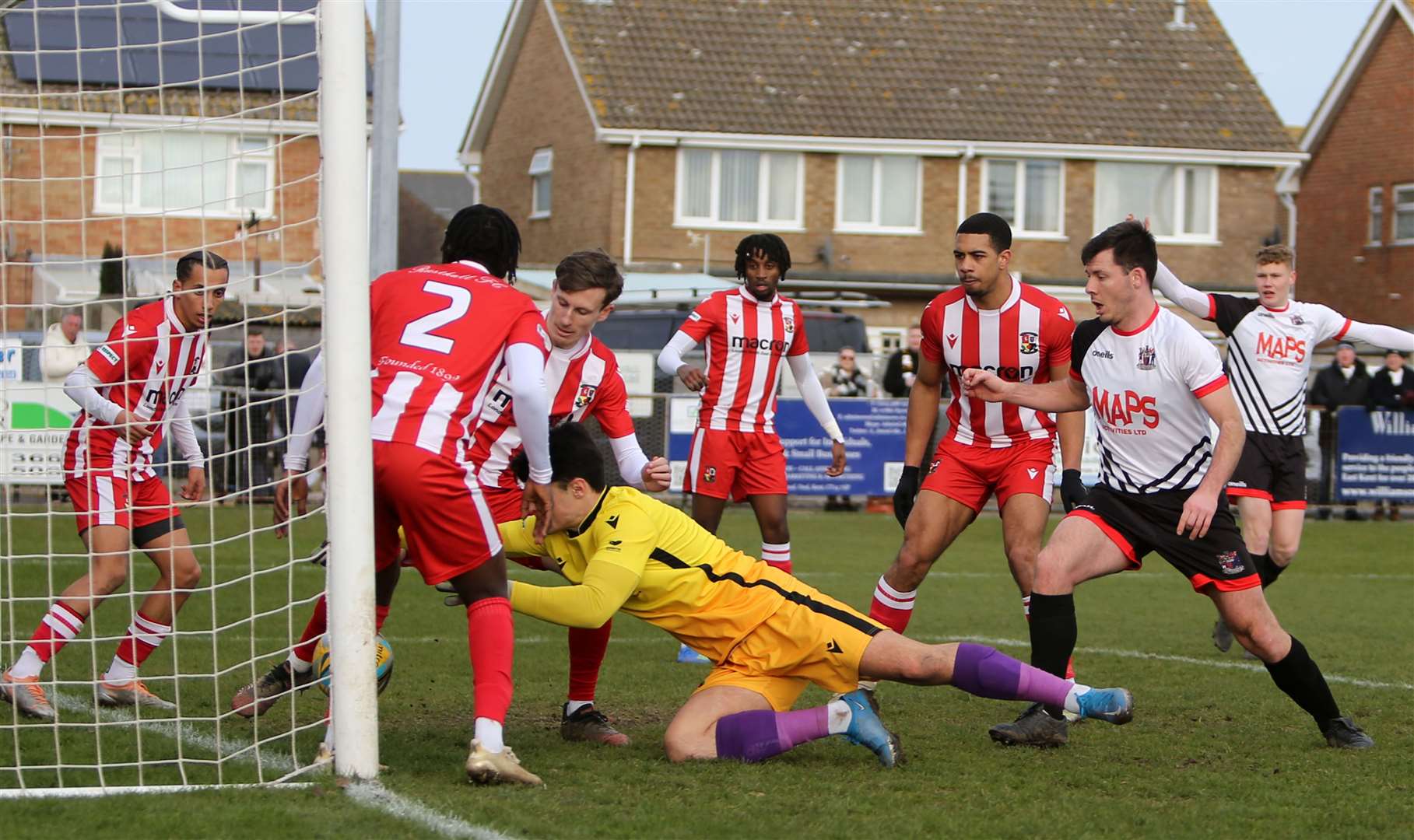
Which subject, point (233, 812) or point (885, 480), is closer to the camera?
point (233, 812)

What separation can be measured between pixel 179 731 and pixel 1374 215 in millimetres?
35036

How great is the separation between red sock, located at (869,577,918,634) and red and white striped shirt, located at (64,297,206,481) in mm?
3266

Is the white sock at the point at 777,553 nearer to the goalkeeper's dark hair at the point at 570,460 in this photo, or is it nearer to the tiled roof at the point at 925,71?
the goalkeeper's dark hair at the point at 570,460

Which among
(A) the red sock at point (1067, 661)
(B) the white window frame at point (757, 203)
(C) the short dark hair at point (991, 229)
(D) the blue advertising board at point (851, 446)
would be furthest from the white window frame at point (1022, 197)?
(C) the short dark hair at point (991, 229)

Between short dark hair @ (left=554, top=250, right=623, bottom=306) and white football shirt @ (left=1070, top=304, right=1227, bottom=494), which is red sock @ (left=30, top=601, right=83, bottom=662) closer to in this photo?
short dark hair @ (left=554, top=250, right=623, bottom=306)

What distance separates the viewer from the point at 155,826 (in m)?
4.79

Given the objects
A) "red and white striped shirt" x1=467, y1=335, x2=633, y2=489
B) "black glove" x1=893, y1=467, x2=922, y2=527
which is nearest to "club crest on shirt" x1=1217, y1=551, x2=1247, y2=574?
"black glove" x1=893, y1=467, x2=922, y2=527

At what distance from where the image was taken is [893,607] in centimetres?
763

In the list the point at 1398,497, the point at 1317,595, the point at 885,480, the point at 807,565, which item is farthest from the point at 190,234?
the point at 1398,497

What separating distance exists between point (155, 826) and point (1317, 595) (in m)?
10.0

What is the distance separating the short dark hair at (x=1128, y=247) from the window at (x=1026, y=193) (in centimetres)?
2745

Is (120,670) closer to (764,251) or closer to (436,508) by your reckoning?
(436,508)

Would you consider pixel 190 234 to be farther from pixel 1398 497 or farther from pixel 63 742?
pixel 1398 497

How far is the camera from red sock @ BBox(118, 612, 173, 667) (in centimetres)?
733
